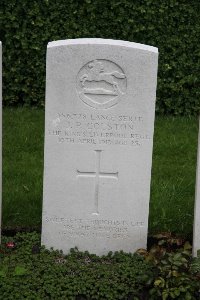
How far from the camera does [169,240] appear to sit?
5055 millimetres

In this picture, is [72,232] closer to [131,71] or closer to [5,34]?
[131,71]

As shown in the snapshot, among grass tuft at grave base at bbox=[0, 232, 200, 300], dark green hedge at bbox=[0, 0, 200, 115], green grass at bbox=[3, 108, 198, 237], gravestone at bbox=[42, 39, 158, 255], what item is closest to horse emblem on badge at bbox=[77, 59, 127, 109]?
gravestone at bbox=[42, 39, 158, 255]

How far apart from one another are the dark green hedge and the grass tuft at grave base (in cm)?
429

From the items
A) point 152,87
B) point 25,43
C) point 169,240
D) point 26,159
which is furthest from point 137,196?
point 25,43

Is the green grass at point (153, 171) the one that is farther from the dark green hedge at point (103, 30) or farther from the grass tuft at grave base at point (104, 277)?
the grass tuft at grave base at point (104, 277)

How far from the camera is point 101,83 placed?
15.9 ft

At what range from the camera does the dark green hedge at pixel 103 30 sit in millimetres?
8758

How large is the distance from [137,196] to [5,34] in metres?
4.47

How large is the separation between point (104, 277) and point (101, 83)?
4.45 feet

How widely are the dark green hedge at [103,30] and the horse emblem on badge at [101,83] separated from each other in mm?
4054

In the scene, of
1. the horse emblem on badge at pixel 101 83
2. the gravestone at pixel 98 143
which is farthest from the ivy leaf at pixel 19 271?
the horse emblem on badge at pixel 101 83

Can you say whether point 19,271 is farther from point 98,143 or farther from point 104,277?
point 98,143

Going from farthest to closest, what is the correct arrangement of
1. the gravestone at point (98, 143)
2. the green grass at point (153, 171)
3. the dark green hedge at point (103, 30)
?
the dark green hedge at point (103, 30) < the green grass at point (153, 171) < the gravestone at point (98, 143)

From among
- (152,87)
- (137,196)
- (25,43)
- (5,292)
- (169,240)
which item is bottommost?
(5,292)
